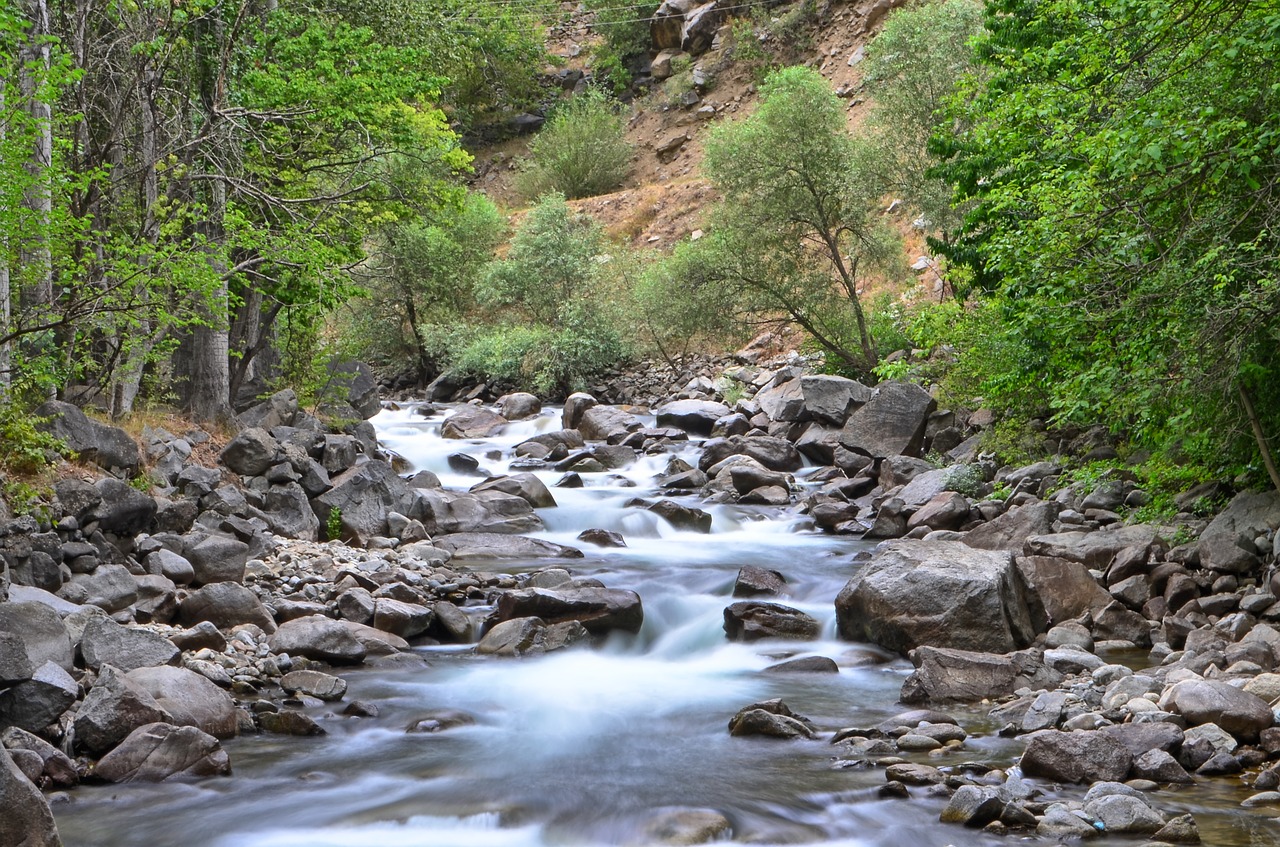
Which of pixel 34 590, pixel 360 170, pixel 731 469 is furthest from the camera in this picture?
pixel 731 469

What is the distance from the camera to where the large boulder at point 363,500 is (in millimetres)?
15266

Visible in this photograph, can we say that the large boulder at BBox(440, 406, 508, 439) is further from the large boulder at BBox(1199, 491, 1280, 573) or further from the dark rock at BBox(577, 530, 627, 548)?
the large boulder at BBox(1199, 491, 1280, 573)

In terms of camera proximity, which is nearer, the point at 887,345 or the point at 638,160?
the point at 887,345

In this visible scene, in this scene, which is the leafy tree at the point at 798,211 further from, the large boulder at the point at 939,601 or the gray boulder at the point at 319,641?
the gray boulder at the point at 319,641

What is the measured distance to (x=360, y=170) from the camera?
17469mm

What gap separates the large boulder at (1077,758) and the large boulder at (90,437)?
10.2 metres

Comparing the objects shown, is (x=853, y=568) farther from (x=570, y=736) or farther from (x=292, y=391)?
(x=292, y=391)

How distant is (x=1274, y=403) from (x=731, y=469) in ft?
36.7

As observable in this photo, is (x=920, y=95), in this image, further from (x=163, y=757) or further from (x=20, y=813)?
(x=20, y=813)

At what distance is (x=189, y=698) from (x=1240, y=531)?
9778 millimetres

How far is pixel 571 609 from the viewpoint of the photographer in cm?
1199

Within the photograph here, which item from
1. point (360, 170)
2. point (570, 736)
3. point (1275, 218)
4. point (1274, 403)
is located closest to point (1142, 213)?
point (1275, 218)

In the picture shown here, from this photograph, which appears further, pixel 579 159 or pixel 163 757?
pixel 579 159

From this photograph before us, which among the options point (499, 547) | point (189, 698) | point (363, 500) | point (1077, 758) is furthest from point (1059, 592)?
point (363, 500)
